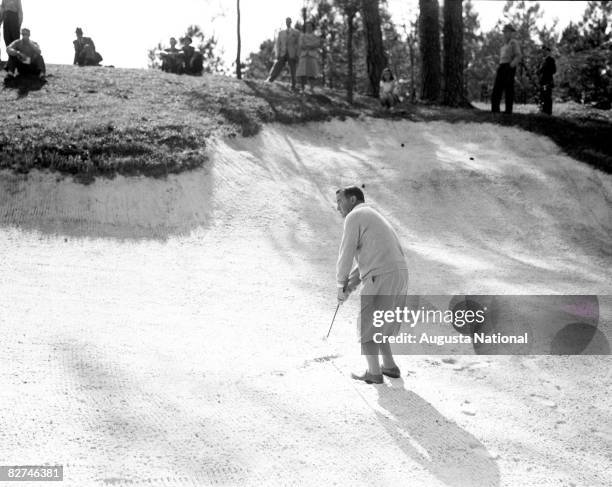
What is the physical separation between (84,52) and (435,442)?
20.1 m

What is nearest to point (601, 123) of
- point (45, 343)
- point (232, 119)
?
point (232, 119)

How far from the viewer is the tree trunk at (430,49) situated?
1997cm

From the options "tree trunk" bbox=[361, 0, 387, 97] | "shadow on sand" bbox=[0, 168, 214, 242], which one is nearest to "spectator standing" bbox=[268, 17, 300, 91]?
"tree trunk" bbox=[361, 0, 387, 97]

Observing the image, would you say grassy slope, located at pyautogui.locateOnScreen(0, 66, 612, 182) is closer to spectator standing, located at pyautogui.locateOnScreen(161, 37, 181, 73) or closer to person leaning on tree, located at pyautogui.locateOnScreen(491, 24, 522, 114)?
person leaning on tree, located at pyautogui.locateOnScreen(491, 24, 522, 114)

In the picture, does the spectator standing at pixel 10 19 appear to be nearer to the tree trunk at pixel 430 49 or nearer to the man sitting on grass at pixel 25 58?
the man sitting on grass at pixel 25 58

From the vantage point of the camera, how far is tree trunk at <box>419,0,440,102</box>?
65.5 ft

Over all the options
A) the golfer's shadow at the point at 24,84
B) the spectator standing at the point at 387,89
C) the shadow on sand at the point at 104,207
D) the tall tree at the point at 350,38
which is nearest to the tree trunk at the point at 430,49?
the tall tree at the point at 350,38

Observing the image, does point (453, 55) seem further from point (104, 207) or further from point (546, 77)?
point (104, 207)

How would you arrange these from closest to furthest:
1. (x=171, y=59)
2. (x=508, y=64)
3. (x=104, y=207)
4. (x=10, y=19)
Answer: (x=104, y=207)
(x=508, y=64)
(x=10, y=19)
(x=171, y=59)

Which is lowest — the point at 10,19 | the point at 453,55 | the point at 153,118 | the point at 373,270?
the point at 373,270

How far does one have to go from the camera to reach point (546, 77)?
1773 cm

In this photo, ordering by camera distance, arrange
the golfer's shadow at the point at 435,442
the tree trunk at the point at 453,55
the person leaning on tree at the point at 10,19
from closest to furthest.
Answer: the golfer's shadow at the point at 435,442, the person leaning on tree at the point at 10,19, the tree trunk at the point at 453,55

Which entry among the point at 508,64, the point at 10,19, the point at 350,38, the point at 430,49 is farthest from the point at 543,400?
the point at 10,19

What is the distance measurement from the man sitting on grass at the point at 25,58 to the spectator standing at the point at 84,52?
15.7 feet
